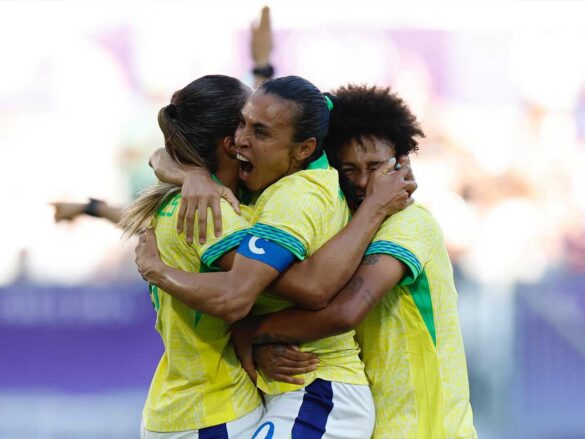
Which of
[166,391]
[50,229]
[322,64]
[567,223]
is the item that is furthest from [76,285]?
[166,391]

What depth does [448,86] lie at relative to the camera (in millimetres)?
6832

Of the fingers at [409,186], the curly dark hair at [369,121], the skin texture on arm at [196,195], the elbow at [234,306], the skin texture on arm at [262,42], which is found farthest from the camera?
the skin texture on arm at [262,42]

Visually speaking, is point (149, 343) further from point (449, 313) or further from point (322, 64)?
point (449, 313)

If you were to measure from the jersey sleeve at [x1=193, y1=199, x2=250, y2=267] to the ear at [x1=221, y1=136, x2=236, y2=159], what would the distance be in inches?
8.9

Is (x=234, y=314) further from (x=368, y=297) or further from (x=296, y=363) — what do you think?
(x=368, y=297)

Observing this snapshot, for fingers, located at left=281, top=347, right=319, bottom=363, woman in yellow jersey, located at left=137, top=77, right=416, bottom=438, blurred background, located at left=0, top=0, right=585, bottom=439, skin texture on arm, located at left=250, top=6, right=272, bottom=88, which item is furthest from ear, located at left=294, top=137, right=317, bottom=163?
blurred background, located at left=0, top=0, right=585, bottom=439

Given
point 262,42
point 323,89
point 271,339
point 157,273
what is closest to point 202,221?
point 157,273

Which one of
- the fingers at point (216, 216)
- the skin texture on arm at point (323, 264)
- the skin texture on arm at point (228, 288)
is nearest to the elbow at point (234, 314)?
the skin texture on arm at point (228, 288)

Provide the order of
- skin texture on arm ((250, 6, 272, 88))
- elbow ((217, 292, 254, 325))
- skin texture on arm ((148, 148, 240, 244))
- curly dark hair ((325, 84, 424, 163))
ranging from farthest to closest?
1. skin texture on arm ((250, 6, 272, 88))
2. curly dark hair ((325, 84, 424, 163))
3. skin texture on arm ((148, 148, 240, 244))
4. elbow ((217, 292, 254, 325))

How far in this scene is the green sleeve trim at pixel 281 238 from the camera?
2.78 metres

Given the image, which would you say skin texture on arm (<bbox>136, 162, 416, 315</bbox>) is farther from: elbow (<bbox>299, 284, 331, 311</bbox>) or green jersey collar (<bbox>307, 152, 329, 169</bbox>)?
green jersey collar (<bbox>307, 152, 329, 169</bbox>)

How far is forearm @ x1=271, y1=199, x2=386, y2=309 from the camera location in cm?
283

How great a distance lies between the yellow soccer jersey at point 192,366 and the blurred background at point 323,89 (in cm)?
373

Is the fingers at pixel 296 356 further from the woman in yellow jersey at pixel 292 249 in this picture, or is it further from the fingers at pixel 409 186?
the fingers at pixel 409 186
